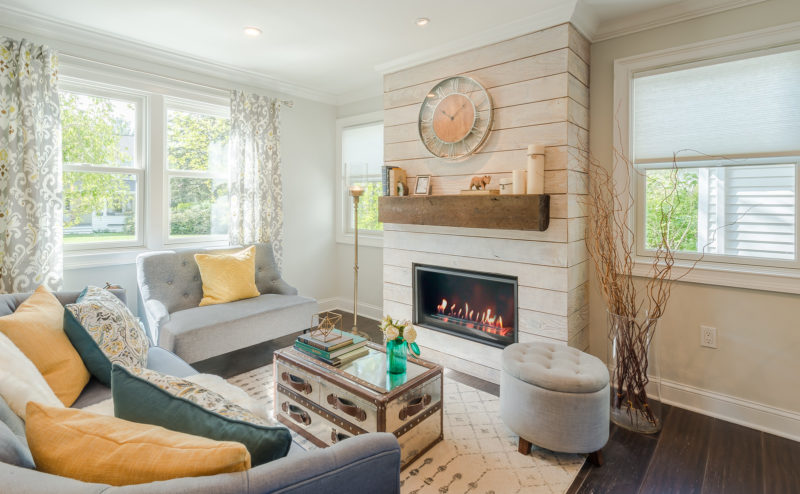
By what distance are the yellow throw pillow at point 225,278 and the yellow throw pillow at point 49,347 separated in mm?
1517

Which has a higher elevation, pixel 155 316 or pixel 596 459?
pixel 155 316

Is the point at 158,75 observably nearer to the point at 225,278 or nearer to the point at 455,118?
the point at 225,278

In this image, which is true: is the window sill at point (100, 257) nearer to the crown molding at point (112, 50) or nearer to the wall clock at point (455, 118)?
the crown molding at point (112, 50)

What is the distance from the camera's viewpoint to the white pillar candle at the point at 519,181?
8.67 ft

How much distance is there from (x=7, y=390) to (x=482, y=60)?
3014 millimetres

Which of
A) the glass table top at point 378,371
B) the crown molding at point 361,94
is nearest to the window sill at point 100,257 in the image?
the glass table top at point 378,371

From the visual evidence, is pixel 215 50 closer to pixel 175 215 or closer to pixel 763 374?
pixel 175 215

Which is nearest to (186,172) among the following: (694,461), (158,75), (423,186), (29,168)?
(158,75)

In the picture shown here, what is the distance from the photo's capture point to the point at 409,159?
11.0 feet

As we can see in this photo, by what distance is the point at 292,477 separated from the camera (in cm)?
72

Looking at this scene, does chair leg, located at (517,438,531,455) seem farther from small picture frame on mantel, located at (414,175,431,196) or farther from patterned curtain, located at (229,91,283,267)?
patterned curtain, located at (229,91,283,267)

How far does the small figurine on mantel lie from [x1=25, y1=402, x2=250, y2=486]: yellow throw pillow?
2.43 m

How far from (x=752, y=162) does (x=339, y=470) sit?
282cm

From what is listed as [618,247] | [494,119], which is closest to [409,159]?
[494,119]
